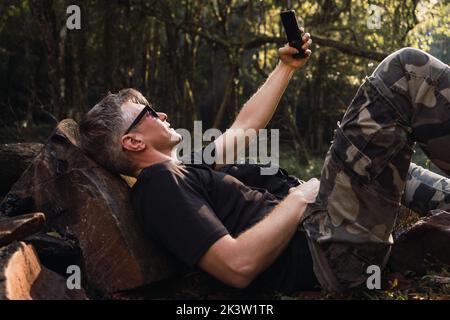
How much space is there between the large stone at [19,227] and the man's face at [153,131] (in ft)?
2.80

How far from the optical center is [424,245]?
392 cm

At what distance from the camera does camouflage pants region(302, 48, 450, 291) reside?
325 cm

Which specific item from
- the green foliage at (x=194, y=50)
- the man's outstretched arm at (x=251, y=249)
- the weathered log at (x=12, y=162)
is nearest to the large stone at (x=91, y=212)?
the man's outstretched arm at (x=251, y=249)

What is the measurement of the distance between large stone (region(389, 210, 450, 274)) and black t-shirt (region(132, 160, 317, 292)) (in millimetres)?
783

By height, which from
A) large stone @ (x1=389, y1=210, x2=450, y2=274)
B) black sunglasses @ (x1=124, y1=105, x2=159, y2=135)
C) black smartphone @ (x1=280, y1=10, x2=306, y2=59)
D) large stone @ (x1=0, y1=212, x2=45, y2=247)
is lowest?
large stone @ (x1=389, y1=210, x2=450, y2=274)

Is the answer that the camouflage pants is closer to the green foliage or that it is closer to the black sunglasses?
the black sunglasses

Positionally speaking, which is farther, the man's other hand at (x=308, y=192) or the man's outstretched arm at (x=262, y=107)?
the man's outstretched arm at (x=262, y=107)

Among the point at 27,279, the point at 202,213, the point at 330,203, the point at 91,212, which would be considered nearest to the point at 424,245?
the point at 330,203

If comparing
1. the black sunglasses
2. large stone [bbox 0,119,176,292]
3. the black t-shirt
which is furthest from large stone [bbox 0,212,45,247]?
the black sunglasses

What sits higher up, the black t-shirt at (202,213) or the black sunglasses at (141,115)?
the black sunglasses at (141,115)

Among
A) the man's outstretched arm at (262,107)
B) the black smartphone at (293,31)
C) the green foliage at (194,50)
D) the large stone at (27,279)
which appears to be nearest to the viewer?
the large stone at (27,279)

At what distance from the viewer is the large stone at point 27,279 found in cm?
294

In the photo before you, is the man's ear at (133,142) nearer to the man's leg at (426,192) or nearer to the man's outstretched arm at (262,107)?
the man's outstretched arm at (262,107)
